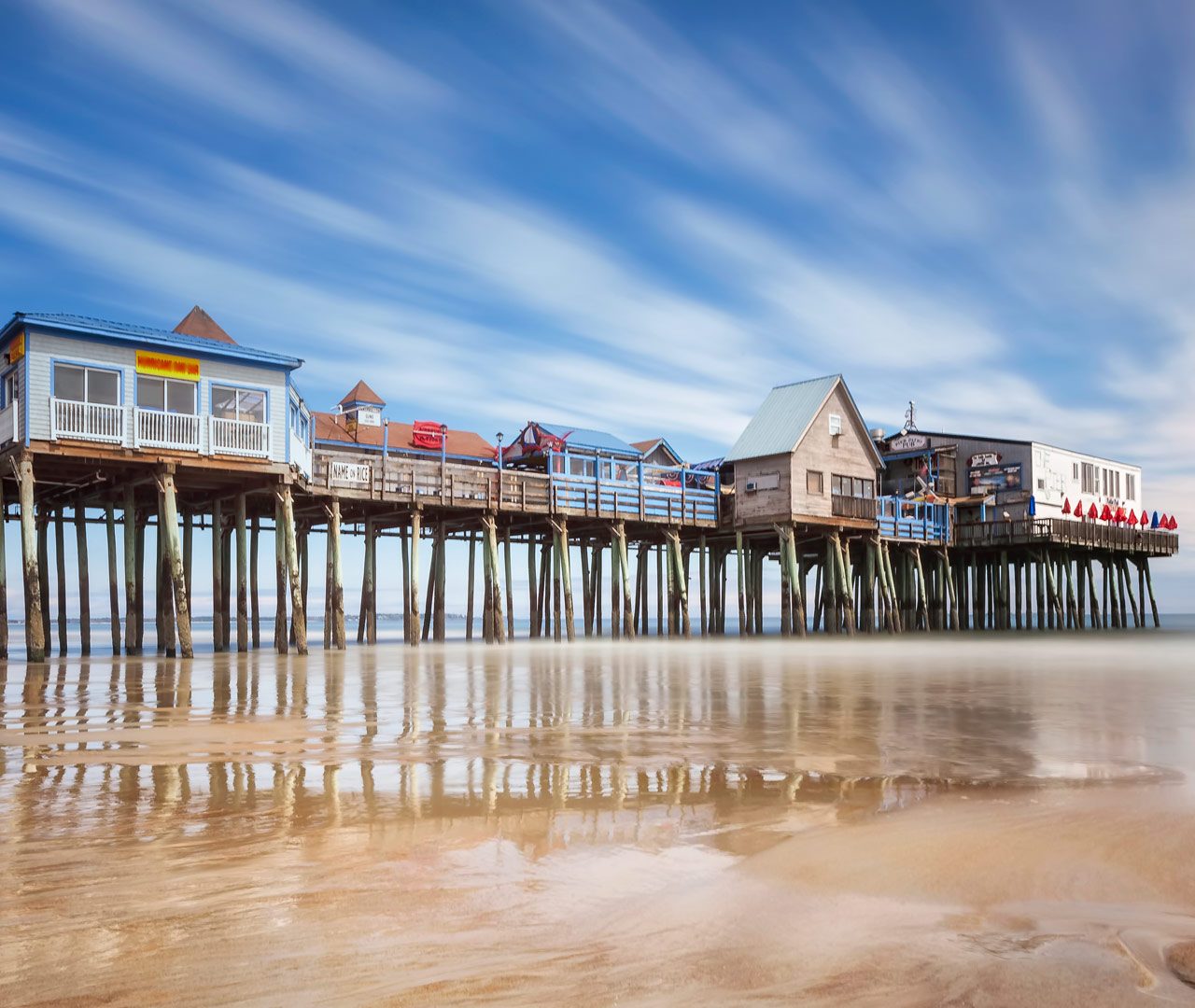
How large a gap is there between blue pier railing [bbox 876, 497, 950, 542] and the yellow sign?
95.1 ft

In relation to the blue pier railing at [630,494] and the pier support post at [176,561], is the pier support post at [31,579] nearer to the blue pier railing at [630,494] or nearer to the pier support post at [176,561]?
the pier support post at [176,561]

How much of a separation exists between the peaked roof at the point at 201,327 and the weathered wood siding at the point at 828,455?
2186 cm

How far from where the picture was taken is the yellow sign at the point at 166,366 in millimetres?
23359

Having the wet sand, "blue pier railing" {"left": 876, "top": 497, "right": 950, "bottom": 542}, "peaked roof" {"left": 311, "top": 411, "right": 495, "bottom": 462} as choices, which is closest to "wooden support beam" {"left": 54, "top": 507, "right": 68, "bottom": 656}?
"peaked roof" {"left": 311, "top": 411, "right": 495, "bottom": 462}

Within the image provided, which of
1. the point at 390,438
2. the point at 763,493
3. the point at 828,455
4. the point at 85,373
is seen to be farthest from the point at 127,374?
the point at 828,455

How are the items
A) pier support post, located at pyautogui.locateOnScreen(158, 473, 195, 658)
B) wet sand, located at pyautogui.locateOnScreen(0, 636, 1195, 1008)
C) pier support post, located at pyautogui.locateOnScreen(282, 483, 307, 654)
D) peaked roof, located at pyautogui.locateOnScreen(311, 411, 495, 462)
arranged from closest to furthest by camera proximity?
wet sand, located at pyautogui.locateOnScreen(0, 636, 1195, 1008)
pier support post, located at pyautogui.locateOnScreen(158, 473, 195, 658)
pier support post, located at pyautogui.locateOnScreen(282, 483, 307, 654)
peaked roof, located at pyautogui.locateOnScreen(311, 411, 495, 462)

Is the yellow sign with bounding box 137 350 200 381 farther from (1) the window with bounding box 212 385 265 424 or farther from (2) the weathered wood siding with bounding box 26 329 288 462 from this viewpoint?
(1) the window with bounding box 212 385 265 424

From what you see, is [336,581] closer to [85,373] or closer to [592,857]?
[85,373]

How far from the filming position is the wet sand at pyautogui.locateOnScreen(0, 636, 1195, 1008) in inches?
147

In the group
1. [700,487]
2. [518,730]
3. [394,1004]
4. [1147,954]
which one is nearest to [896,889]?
[1147,954]

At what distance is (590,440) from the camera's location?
44.8m

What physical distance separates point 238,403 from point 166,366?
185 centimetres

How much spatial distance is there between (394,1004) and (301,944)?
2.25 feet

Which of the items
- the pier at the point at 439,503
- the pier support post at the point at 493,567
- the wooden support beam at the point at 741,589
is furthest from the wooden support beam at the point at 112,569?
the wooden support beam at the point at 741,589
